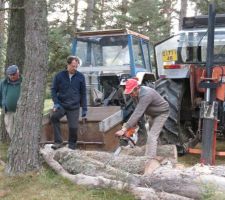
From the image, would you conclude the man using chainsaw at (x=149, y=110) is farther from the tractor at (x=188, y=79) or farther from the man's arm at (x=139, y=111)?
the tractor at (x=188, y=79)

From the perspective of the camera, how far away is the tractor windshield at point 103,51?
10.3 metres

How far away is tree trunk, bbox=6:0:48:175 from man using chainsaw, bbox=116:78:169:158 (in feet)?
3.98

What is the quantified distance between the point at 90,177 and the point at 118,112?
2670 mm

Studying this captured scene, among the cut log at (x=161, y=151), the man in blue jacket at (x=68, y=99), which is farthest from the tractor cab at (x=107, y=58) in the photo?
the cut log at (x=161, y=151)

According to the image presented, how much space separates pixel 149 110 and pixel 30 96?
5.94 feet

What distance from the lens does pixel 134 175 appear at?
587cm

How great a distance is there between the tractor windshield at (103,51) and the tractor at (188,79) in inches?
71.9

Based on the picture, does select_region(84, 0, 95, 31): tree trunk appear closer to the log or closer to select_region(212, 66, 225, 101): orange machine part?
select_region(212, 66, 225, 101): orange machine part

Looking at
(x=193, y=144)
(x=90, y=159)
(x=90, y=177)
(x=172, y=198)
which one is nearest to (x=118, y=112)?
(x=193, y=144)

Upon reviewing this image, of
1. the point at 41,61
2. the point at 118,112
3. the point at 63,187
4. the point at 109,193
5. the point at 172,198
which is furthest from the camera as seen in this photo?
the point at 118,112

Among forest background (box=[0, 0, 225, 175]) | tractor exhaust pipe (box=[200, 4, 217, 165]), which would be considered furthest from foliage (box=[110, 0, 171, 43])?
tractor exhaust pipe (box=[200, 4, 217, 165])

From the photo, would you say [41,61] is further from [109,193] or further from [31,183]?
[109,193]

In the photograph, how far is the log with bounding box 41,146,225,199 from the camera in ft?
17.7

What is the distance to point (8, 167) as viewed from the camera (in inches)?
259
